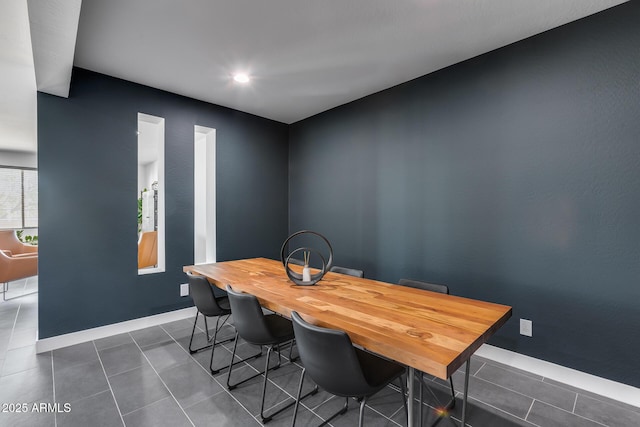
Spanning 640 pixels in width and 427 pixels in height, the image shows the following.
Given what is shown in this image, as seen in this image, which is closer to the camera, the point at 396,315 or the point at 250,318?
the point at 396,315

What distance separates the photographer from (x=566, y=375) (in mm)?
2115

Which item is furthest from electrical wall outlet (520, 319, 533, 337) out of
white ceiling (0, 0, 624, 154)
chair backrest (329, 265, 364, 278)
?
white ceiling (0, 0, 624, 154)

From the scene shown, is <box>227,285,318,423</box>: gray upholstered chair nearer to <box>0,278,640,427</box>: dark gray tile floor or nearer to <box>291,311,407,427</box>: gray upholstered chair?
<box>0,278,640,427</box>: dark gray tile floor

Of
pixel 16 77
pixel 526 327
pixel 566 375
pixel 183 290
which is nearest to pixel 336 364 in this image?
pixel 526 327

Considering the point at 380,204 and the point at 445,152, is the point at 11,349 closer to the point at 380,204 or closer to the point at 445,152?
the point at 380,204

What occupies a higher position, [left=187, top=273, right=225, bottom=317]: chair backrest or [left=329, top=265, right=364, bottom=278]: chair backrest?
[left=329, top=265, right=364, bottom=278]: chair backrest

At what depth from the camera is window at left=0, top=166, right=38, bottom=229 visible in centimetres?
628

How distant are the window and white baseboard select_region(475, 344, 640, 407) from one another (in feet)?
27.9

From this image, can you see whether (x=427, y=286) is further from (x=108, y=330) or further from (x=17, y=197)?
(x=17, y=197)

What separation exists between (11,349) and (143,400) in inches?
69.4

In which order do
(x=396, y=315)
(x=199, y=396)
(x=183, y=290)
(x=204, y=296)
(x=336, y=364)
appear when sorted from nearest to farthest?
(x=336, y=364) → (x=396, y=315) → (x=199, y=396) → (x=204, y=296) → (x=183, y=290)

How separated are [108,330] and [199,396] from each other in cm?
161

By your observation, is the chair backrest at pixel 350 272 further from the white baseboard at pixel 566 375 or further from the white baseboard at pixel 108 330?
the white baseboard at pixel 108 330

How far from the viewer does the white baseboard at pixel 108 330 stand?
103 inches
